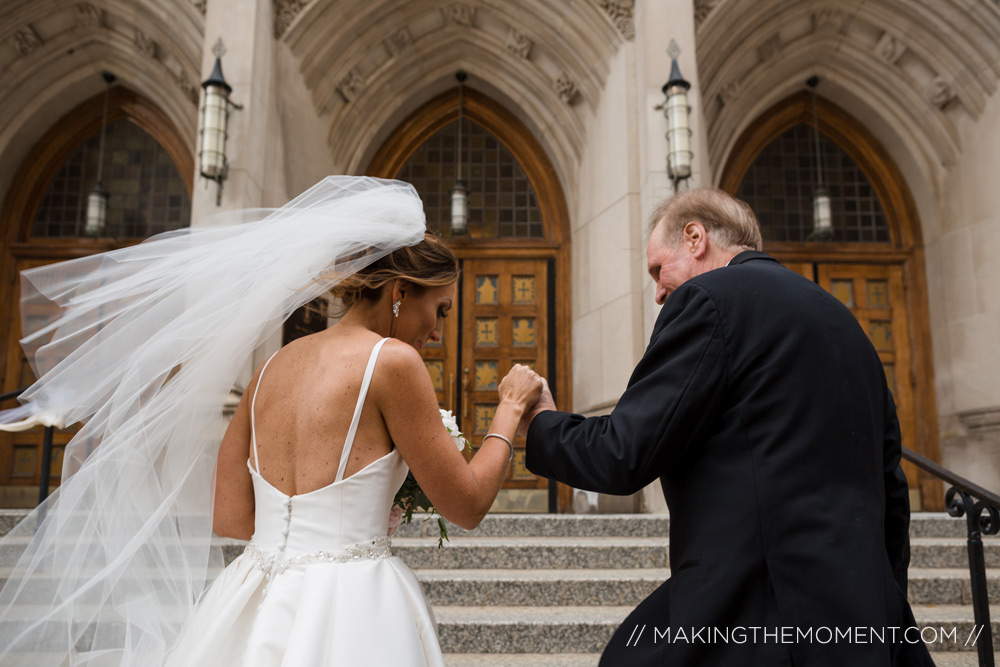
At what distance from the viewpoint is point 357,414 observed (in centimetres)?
181

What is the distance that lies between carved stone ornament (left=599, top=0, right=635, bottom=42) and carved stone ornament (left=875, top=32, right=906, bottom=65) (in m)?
3.40

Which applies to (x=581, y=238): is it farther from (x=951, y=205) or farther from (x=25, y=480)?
(x=25, y=480)

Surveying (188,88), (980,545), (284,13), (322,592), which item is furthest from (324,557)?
(188,88)

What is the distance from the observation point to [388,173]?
905 centimetres

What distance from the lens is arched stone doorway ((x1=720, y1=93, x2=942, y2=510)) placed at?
884cm

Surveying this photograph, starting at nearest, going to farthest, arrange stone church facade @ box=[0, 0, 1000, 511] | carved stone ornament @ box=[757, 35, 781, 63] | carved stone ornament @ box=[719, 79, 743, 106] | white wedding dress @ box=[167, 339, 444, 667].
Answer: white wedding dress @ box=[167, 339, 444, 667]
stone church facade @ box=[0, 0, 1000, 511]
carved stone ornament @ box=[719, 79, 743, 106]
carved stone ornament @ box=[757, 35, 781, 63]

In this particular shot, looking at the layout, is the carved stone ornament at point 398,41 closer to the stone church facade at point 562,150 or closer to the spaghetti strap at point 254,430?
the stone church facade at point 562,150

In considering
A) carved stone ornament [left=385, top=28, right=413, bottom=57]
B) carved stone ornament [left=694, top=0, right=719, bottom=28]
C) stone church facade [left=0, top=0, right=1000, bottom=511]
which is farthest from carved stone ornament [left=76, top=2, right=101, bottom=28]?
carved stone ornament [left=694, top=0, right=719, bottom=28]

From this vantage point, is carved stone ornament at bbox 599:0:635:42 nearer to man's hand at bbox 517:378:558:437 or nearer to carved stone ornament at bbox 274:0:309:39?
carved stone ornament at bbox 274:0:309:39

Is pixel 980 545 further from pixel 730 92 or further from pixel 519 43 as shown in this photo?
pixel 519 43

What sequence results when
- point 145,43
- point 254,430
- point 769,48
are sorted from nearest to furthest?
point 254,430, point 145,43, point 769,48

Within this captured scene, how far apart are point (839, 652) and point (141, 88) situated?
949 cm

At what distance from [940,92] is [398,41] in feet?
21.0

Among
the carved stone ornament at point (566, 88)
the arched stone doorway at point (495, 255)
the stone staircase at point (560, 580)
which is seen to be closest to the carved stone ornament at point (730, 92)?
the carved stone ornament at point (566, 88)
